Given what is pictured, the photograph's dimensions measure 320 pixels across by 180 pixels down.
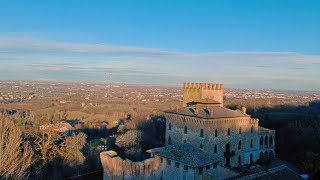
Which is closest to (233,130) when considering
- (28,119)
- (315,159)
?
(315,159)

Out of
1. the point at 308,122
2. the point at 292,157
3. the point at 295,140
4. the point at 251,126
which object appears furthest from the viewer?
the point at 308,122

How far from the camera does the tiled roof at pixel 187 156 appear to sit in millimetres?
25795

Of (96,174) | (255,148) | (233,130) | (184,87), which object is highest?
(184,87)

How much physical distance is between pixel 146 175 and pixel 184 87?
1514 centimetres

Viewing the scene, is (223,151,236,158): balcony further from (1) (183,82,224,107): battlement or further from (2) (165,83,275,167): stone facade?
(1) (183,82,224,107): battlement

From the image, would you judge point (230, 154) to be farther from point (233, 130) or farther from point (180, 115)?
point (180, 115)

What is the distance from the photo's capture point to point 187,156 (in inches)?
1059

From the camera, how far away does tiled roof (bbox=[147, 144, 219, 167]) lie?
25.8 meters

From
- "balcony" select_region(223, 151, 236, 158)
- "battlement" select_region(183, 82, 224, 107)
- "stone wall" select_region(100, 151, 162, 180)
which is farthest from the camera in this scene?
"battlement" select_region(183, 82, 224, 107)

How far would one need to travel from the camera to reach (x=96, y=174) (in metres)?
34.3

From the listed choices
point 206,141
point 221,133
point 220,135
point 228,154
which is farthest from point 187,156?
point 228,154

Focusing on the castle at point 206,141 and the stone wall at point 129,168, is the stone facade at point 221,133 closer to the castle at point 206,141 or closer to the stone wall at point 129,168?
the castle at point 206,141

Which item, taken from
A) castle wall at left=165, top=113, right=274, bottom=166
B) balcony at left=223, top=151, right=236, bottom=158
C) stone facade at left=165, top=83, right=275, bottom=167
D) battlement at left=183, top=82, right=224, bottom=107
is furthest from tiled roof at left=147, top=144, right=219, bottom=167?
battlement at left=183, top=82, right=224, bottom=107

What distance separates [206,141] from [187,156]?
16.5ft
